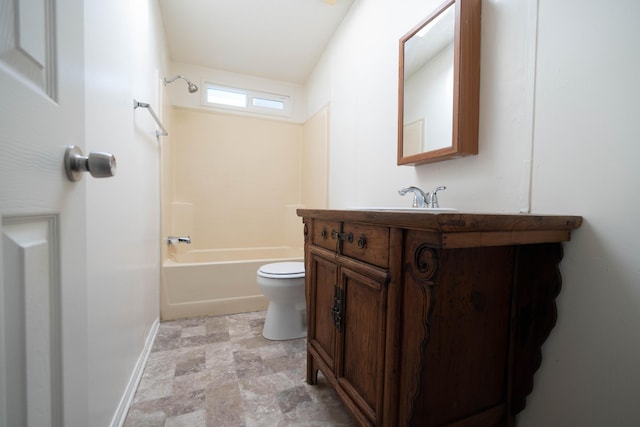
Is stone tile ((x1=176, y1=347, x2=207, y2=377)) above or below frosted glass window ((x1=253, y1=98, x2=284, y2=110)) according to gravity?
below

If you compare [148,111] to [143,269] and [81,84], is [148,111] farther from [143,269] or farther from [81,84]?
[81,84]

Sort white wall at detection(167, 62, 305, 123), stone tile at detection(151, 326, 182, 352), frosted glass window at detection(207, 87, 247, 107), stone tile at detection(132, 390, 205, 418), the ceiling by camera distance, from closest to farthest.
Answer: stone tile at detection(132, 390, 205, 418) → stone tile at detection(151, 326, 182, 352) → the ceiling → white wall at detection(167, 62, 305, 123) → frosted glass window at detection(207, 87, 247, 107)

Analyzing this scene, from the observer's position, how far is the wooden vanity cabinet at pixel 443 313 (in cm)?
67

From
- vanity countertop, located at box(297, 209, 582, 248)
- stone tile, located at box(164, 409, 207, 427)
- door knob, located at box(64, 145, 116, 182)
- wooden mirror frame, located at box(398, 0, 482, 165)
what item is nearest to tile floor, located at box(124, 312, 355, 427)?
stone tile, located at box(164, 409, 207, 427)

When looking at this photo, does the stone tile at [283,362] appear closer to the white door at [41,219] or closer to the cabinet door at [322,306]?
the cabinet door at [322,306]

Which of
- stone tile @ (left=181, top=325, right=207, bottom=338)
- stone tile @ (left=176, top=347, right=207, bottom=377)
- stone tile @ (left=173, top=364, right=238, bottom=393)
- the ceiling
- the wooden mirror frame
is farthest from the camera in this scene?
the ceiling

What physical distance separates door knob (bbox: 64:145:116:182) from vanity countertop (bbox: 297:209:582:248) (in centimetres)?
62

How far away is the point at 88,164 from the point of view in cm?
47

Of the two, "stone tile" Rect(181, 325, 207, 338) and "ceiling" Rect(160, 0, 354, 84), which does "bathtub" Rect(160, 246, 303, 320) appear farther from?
"ceiling" Rect(160, 0, 354, 84)

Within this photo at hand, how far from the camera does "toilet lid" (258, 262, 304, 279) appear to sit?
172 centimetres

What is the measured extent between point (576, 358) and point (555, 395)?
147mm

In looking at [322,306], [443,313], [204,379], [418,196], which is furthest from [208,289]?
[443,313]

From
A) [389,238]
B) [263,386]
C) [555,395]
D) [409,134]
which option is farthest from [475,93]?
[263,386]

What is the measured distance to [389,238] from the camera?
0.77 m
